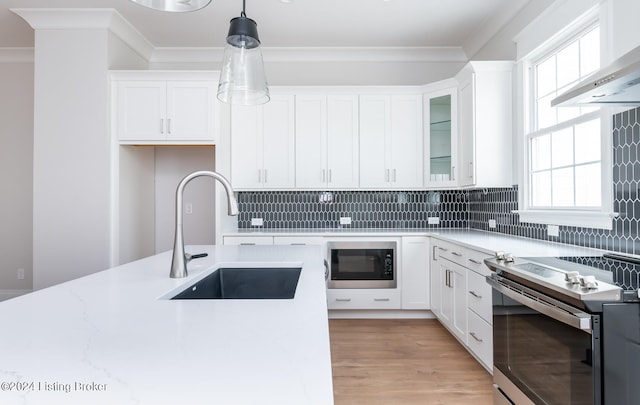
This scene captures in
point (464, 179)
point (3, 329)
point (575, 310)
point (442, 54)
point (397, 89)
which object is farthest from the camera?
point (442, 54)

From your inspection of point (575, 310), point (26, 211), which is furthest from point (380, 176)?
point (26, 211)

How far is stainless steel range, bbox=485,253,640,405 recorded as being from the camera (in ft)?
4.05

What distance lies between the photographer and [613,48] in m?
1.98

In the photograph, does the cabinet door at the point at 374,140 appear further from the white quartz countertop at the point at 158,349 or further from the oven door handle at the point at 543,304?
the white quartz countertop at the point at 158,349

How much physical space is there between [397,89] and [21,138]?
4285 millimetres

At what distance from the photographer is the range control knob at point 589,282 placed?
1275 millimetres

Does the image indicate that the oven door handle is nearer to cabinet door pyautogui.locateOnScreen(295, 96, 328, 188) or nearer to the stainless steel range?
the stainless steel range

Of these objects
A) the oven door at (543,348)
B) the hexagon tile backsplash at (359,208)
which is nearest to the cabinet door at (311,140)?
the hexagon tile backsplash at (359,208)

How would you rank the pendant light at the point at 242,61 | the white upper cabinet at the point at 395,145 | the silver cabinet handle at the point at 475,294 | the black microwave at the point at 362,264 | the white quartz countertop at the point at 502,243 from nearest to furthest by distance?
the pendant light at the point at 242,61 → the white quartz countertop at the point at 502,243 → the silver cabinet handle at the point at 475,294 → the black microwave at the point at 362,264 → the white upper cabinet at the point at 395,145

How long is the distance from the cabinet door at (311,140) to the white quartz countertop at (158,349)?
106 inches

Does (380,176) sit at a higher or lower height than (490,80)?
lower

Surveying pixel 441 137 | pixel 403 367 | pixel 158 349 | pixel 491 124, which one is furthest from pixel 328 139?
pixel 158 349

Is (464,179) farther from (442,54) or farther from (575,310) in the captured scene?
(575,310)

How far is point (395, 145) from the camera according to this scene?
12.7 ft
